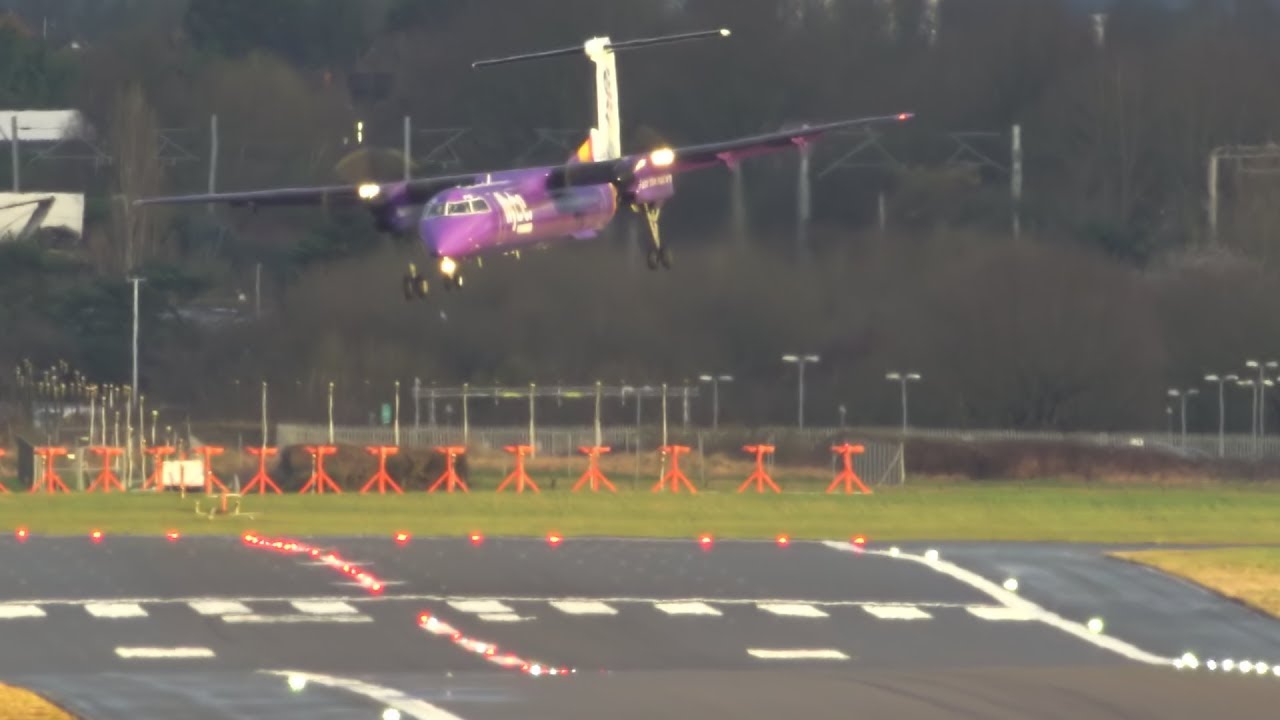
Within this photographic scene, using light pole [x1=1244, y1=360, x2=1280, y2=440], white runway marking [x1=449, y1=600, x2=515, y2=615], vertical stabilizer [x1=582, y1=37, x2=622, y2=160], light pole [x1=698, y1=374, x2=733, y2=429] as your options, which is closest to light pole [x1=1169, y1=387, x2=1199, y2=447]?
light pole [x1=1244, y1=360, x2=1280, y2=440]

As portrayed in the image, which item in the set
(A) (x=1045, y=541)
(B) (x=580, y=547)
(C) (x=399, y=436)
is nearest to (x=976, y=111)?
(C) (x=399, y=436)

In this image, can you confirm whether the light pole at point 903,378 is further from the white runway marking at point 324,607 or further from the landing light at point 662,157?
the white runway marking at point 324,607

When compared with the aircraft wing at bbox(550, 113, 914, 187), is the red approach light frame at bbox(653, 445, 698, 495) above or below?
below

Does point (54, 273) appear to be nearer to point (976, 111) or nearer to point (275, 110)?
point (275, 110)

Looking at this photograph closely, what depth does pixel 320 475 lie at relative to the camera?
188ft

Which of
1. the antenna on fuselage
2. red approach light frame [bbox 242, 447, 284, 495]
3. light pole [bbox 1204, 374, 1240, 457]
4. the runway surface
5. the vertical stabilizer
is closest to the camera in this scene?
the runway surface

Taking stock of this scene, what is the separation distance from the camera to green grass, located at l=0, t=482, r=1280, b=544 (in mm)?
44312

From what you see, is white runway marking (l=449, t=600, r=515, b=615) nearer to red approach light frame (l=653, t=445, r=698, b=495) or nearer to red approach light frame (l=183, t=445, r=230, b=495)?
red approach light frame (l=183, t=445, r=230, b=495)

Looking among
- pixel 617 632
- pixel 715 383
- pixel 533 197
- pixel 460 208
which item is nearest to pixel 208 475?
pixel 460 208

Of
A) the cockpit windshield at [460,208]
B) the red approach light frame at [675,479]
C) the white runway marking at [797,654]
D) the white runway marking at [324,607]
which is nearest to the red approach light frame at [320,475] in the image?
the red approach light frame at [675,479]

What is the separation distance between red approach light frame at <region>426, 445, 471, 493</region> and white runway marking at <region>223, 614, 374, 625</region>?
27162mm

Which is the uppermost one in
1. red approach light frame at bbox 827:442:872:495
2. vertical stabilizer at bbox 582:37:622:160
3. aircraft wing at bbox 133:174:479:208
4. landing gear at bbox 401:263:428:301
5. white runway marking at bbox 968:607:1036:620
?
vertical stabilizer at bbox 582:37:622:160

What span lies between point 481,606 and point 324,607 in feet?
5.90

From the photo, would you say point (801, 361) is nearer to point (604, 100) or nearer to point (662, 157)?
point (604, 100)
